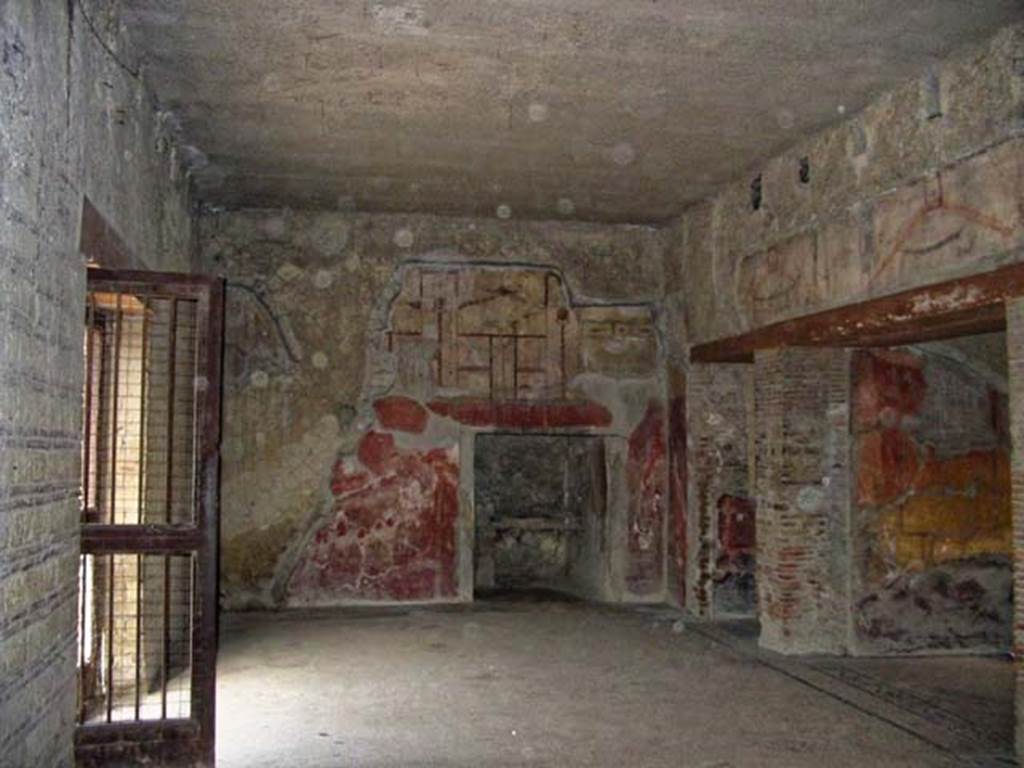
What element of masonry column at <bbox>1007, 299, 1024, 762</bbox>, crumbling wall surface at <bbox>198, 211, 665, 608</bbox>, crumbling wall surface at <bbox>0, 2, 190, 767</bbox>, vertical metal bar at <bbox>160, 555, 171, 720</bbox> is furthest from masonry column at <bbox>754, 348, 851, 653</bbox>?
crumbling wall surface at <bbox>0, 2, 190, 767</bbox>

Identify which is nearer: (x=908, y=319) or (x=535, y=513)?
(x=908, y=319)

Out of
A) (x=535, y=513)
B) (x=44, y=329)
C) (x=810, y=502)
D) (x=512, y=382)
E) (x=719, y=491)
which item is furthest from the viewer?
(x=535, y=513)

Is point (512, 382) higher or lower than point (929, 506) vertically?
higher

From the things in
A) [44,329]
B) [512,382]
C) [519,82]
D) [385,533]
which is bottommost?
[385,533]

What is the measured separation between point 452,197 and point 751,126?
2.83 m

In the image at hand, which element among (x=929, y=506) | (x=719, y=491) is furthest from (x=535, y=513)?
(x=929, y=506)

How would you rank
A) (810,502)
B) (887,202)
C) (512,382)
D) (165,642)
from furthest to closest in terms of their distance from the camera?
(512,382) → (810,502) → (887,202) → (165,642)

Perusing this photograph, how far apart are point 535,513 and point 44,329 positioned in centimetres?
853

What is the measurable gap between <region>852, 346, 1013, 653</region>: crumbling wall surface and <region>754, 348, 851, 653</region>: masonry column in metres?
0.11

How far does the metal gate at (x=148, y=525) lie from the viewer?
4492 mm

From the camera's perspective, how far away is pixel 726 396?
8.93 metres

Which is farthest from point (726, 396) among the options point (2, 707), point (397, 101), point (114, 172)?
point (2, 707)

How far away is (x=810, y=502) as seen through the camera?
7.23m

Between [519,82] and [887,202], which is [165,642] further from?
[887,202]
